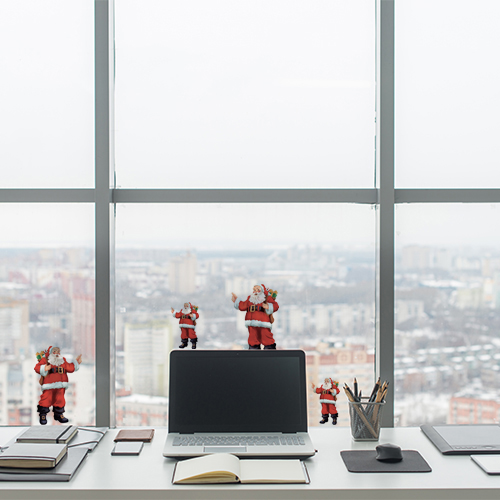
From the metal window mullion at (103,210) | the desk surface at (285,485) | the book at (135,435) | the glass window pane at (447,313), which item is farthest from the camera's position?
the glass window pane at (447,313)

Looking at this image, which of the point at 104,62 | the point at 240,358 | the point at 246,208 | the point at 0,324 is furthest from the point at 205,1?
the point at 0,324

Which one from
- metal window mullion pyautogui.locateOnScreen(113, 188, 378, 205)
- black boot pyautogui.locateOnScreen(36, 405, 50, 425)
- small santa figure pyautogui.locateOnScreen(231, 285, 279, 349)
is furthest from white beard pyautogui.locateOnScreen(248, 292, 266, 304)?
black boot pyautogui.locateOnScreen(36, 405, 50, 425)

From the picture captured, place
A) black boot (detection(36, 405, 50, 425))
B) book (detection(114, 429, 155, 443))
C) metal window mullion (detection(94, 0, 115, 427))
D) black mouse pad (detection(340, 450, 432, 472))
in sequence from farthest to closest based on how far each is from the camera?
metal window mullion (detection(94, 0, 115, 427)), black boot (detection(36, 405, 50, 425)), book (detection(114, 429, 155, 443)), black mouse pad (detection(340, 450, 432, 472))

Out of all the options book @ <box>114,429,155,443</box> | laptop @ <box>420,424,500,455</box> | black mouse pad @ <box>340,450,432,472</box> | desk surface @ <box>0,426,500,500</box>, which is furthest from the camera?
book @ <box>114,429,155,443</box>

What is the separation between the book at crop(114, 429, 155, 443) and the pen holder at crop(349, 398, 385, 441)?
709mm

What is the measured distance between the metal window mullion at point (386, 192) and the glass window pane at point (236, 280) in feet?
0.26

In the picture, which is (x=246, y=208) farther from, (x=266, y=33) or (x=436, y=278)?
(x=436, y=278)

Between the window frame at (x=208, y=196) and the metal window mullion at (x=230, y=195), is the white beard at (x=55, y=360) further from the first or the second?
the metal window mullion at (x=230, y=195)

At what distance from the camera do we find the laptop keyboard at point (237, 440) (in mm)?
1504

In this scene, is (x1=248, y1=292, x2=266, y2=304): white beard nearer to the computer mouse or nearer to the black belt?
the black belt

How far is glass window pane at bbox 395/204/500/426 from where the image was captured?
1.94 meters

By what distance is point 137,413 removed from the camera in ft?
6.30

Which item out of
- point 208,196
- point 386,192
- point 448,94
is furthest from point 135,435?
point 448,94

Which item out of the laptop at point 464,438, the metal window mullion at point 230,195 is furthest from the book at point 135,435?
the laptop at point 464,438
